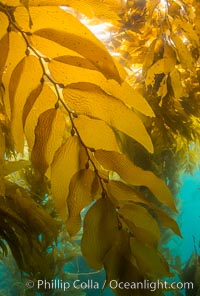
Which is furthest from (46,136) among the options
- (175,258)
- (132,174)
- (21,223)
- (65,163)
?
(175,258)

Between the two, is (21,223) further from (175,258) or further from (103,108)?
(175,258)

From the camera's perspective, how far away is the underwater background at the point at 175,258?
200 inches

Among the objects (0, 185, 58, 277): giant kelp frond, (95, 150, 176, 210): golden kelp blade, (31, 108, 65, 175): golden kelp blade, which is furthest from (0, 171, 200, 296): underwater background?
(31, 108, 65, 175): golden kelp blade

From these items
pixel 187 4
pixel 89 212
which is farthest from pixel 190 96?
pixel 89 212

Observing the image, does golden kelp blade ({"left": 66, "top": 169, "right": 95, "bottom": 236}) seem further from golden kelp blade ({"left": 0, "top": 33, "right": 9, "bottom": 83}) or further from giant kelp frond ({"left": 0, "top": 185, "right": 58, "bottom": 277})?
giant kelp frond ({"left": 0, "top": 185, "right": 58, "bottom": 277})

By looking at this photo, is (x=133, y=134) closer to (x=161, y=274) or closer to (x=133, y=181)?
(x=133, y=181)

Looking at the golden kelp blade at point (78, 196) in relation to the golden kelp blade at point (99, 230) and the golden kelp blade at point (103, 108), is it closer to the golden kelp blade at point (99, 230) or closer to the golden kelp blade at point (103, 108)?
the golden kelp blade at point (99, 230)

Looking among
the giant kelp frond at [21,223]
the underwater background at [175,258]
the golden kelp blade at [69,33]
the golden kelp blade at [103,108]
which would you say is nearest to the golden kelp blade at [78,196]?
the golden kelp blade at [103,108]

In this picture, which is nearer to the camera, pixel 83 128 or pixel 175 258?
pixel 83 128

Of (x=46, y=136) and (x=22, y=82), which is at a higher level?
(x=22, y=82)

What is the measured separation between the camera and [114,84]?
0.83 metres

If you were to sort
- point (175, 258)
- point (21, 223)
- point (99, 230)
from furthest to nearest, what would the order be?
point (175, 258)
point (21, 223)
point (99, 230)

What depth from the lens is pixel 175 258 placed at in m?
5.29

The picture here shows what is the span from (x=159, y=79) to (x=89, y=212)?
4.82 ft
